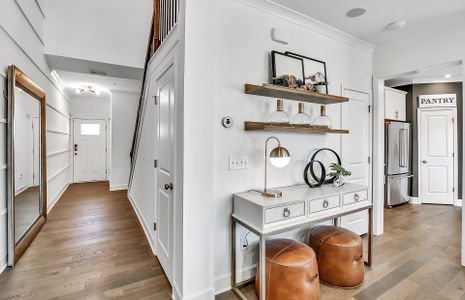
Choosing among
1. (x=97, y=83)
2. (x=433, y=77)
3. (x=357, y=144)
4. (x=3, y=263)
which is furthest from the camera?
(x=97, y=83)

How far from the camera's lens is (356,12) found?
7.73ft

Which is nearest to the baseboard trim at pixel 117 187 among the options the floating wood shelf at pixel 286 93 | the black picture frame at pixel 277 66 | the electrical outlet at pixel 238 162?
the electrical outlet at pixel 238 162

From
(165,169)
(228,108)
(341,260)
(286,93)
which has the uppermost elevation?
(286,93)

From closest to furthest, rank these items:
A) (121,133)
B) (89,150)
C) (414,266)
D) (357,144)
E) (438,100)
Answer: (414,266) < (357,144) < (438,100) < (121,133) < (89,150)

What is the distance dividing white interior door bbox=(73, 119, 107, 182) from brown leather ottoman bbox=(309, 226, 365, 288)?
7377 mm

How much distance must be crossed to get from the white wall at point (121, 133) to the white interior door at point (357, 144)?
5471 millimetres

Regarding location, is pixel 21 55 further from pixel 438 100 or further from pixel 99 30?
pixel 438 100

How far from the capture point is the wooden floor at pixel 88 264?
77.1 inches

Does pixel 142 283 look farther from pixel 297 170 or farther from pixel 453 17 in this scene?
pixel 453 17

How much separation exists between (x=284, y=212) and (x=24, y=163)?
3019 millimetres

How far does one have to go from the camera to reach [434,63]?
2.66 meters

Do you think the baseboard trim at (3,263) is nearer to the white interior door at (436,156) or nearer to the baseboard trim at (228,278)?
the baseboard trim at (228,278)

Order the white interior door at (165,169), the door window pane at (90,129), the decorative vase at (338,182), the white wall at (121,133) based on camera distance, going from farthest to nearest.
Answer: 1. the door window pane at (90,129)
2. the white wall at (121,133)
3. the decorative vase at (338,182)
4. the white interior door at (165,169)

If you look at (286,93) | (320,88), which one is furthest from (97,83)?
(320,88)
